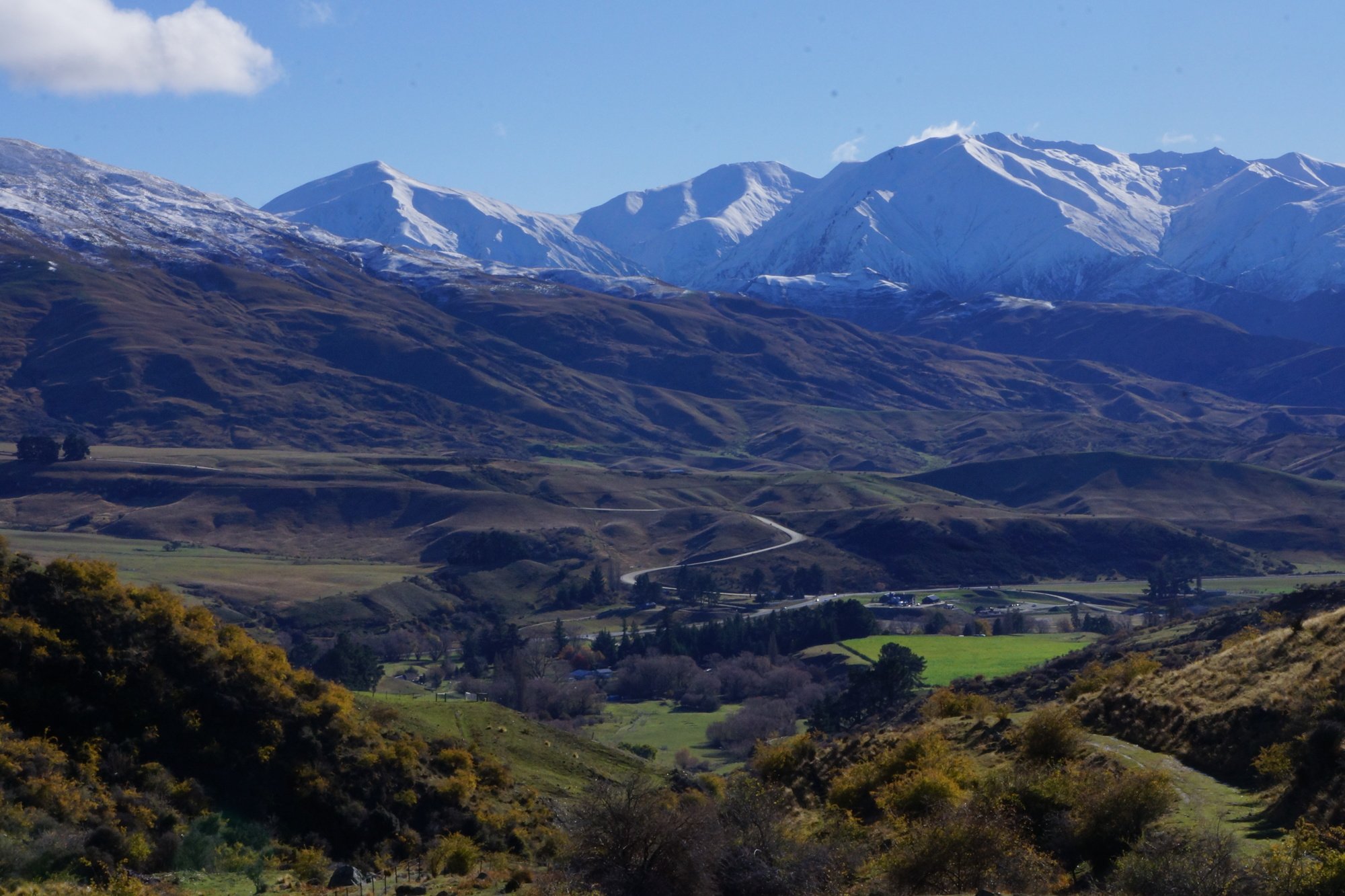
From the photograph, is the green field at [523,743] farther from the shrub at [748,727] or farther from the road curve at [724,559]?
the road curve at [724,559]

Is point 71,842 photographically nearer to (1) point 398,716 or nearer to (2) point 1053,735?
(1) point 398,716

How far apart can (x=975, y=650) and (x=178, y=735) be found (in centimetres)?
7296

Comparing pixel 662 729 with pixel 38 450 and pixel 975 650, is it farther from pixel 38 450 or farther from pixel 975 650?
pixel 38 450

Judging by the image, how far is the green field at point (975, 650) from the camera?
85625 millimetres

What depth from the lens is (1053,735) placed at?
2742 centimetres

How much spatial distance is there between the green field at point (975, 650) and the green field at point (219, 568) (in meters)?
55.7

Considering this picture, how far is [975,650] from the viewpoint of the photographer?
95.4 meters

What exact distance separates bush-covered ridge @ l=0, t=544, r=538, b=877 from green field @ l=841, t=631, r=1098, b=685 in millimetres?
52991

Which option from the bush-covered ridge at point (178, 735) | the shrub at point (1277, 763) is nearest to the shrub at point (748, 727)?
the bush-covered ridge at point (178, 735)

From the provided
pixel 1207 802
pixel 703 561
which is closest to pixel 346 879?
pixel 1207 802

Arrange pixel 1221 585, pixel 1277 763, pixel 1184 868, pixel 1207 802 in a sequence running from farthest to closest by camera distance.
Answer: pixel 1221 585 < pixel 1207 802 < pixel 1277 763 < pixel 1184 868

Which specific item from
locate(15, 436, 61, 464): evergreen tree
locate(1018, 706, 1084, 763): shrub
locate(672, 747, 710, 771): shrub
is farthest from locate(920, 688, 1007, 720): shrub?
locate(15, 436, 61, 464): evergreen tree

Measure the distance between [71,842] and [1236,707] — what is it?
76.1 feet

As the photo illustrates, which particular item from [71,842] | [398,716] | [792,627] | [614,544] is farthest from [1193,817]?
[614,544]
